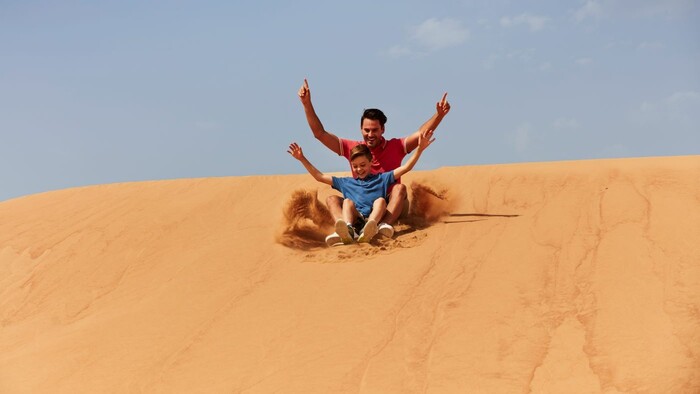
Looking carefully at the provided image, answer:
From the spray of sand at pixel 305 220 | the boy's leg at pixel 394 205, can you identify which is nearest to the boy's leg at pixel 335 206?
the spray of sand at pixel 305 220

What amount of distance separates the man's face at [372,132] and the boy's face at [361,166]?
39 centimetres

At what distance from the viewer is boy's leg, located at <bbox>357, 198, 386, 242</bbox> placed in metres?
4.99

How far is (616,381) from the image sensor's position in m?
2.94

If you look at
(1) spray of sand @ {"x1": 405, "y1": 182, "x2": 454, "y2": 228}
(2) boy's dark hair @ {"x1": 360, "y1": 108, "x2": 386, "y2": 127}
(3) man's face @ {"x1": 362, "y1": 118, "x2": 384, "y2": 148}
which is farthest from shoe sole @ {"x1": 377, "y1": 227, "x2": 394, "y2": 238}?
(2) boy's dark hair @ {"x1": 360, "y1": 108, "x2": 386, "y2": 127}

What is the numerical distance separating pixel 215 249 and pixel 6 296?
5.98 ft

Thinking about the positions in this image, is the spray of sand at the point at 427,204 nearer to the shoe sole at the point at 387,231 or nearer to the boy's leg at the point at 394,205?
the boy's leg at the point at 394,205

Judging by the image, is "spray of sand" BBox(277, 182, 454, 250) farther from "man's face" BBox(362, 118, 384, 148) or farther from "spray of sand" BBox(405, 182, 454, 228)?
"man's face" BBox(362, 118, 384, 148)

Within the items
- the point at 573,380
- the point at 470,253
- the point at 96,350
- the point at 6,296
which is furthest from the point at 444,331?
the point at 6,296

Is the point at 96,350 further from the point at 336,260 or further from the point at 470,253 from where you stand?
the point at 470,253

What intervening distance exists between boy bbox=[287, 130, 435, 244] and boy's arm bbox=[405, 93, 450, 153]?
0.43 metres

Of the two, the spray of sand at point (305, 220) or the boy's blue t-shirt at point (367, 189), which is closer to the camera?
the boy's blue t-shirt at point (367, 189)

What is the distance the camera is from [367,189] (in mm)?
5570

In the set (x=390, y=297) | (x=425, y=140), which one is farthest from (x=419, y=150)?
(x=390, y=297)

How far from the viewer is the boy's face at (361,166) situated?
18.2 ft
